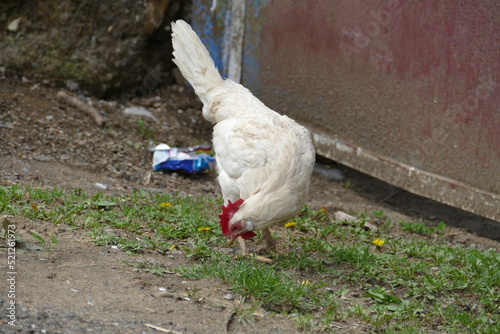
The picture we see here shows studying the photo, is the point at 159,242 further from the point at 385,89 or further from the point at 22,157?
the point at 385,89

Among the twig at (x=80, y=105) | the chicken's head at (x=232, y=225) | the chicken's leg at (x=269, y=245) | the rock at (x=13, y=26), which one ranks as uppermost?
the rock at (x=13, y=26)

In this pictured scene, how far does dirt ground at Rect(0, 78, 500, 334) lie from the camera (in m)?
3.25

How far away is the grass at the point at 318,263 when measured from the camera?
3641mm

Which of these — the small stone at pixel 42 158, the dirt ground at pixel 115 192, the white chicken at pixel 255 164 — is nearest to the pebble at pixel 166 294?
the dirt ground at pixel 115 192

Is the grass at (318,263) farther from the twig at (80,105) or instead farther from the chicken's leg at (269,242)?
the twig at (80,105)

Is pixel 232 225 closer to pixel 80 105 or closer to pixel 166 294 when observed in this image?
pixel 166 294

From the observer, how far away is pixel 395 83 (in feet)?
19.2

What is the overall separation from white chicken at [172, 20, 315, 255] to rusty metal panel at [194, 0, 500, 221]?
1.62 m

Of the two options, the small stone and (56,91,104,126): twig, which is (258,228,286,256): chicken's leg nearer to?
the small stone

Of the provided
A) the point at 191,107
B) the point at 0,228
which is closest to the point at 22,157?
the point at 0,228

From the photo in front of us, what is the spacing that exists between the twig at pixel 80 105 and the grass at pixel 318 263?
5.62 feet

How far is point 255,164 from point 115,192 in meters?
1.70

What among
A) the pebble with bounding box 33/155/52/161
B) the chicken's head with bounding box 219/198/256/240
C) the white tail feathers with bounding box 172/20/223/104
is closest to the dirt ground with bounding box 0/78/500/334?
the pebble with bounding box 33/155/52/161

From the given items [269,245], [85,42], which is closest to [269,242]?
[269,245]
